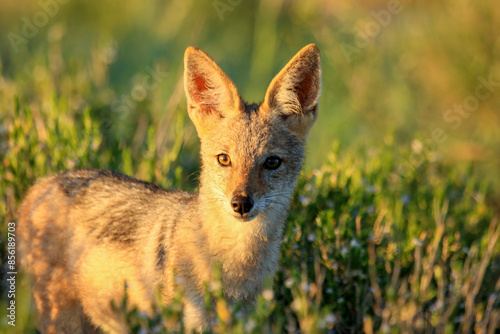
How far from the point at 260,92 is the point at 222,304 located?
807 cm

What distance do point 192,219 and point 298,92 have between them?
1.20 m

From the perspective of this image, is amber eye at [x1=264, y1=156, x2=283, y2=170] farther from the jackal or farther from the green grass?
the green grass

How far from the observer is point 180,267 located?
141 inches

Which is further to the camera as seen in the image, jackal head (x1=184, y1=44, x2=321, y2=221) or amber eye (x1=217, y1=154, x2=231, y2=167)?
amber eye (x1=217, y1=154, x2=231, y2=167)

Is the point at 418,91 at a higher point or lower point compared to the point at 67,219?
higher

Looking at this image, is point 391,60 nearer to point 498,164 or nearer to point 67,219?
point 498,164

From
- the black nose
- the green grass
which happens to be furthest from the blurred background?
the black nose

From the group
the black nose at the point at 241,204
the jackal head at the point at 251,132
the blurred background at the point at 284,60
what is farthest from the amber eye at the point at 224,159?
the blurred background at the point at 284,60

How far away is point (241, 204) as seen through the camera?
3412 mm

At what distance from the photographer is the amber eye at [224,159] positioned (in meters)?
3.76

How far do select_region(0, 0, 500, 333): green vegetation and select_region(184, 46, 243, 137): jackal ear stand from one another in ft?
3.00

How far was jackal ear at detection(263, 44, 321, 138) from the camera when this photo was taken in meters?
3.86

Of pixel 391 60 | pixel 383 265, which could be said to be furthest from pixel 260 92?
pixel 383 265

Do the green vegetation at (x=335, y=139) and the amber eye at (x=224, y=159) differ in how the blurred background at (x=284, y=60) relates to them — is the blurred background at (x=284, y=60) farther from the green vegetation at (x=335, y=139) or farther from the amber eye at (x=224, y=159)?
the amber eye at (x=224, y=159)
